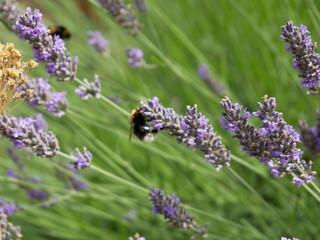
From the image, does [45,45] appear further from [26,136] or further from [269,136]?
[269,136]

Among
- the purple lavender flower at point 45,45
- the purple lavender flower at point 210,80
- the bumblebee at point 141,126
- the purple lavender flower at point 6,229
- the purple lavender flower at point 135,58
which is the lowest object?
the purple lavender flower at point 6,229

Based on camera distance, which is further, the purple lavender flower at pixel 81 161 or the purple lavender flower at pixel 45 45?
the purple lavender flower at pixel 81 161

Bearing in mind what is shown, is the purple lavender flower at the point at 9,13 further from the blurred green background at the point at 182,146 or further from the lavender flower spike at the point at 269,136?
the lavender flower spike at the point at 269,136

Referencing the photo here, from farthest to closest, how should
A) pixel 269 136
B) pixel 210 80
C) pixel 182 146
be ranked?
pixel 210 80 < pixel 182 146 < pixel 269 136

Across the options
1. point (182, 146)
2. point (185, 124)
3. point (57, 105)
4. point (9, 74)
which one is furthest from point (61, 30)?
point (185, 124)

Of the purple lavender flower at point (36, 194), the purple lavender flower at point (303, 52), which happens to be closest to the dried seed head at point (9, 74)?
the purple lavender flower at point (303, 52)

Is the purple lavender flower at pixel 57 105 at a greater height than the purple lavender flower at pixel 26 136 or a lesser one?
greater

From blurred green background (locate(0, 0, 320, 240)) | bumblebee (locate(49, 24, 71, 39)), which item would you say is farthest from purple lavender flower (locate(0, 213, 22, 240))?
bumblebee (locate(49, 24, 71, 39))

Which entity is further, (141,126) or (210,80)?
(210,80)
